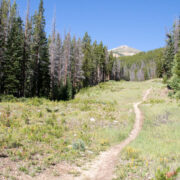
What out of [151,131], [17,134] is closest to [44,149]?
[17,134]

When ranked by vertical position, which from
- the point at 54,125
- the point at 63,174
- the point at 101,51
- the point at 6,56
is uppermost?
the point at 101,51

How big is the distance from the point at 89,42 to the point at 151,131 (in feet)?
191

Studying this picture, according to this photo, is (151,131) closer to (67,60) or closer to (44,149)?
(44,149)

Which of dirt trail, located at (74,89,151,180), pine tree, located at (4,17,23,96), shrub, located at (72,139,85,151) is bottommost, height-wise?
dirt trail, located at (74,89,151,180)

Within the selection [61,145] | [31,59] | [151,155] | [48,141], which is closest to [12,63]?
[31,59]

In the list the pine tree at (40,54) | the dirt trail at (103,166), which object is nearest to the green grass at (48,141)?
the dirt trail at (103,166)

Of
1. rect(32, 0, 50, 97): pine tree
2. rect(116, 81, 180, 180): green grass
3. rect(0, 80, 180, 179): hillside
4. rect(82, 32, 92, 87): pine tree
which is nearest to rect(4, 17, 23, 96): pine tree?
rect(32, 0, 50, 97): pine tree

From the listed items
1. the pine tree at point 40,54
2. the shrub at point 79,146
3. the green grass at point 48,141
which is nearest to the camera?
the green grass at point 48,141

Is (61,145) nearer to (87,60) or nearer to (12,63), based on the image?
(12,63)

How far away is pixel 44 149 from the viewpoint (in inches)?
331

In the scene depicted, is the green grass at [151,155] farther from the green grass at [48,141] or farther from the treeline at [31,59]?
the treeline at [31,59]

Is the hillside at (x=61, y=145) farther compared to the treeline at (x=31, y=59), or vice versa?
the treeline at (x=31, y=59)

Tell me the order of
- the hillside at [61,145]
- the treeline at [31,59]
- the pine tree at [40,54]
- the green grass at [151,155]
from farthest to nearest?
the pine tree at [40,54], the treeline at [31,59], the hillside at [61,145], the green grass at [151,155]

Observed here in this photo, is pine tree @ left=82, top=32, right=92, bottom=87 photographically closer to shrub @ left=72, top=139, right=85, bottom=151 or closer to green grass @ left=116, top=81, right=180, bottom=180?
green grass @ left=116, top=81, right=180, bottom=180
